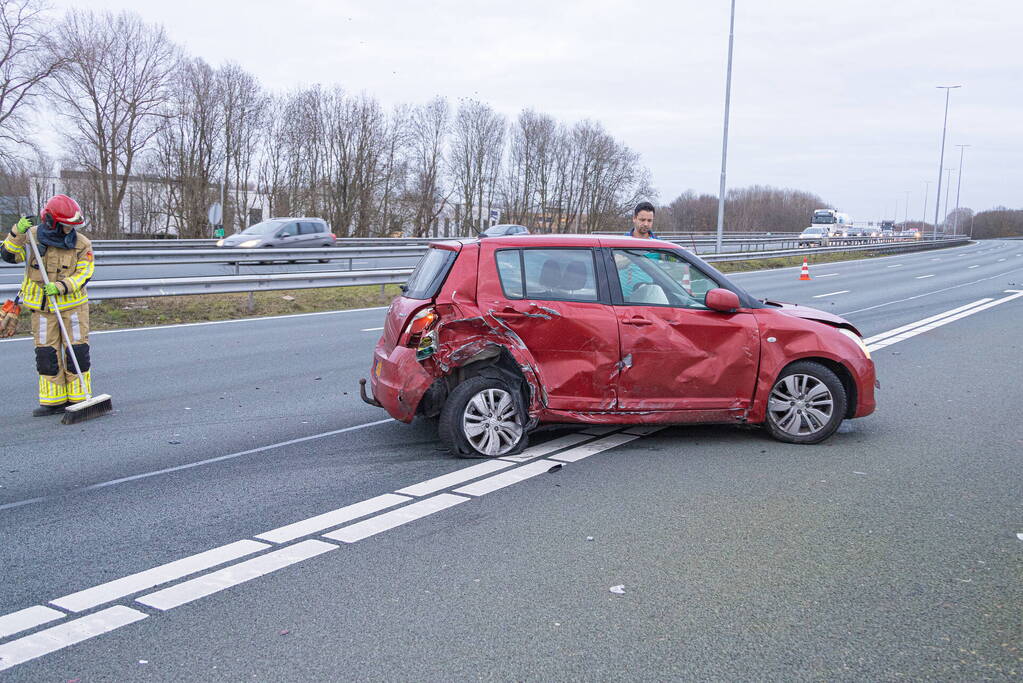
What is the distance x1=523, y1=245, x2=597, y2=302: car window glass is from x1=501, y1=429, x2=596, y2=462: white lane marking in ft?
3.64

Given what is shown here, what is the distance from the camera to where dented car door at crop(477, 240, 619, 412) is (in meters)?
6.23

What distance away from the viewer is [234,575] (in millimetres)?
4051

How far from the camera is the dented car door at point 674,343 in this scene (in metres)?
6.34

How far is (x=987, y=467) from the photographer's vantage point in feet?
20.0

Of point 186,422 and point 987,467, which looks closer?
point 987,467

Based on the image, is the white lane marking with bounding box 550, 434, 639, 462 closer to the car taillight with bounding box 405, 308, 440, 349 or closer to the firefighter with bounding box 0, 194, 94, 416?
the car taillight with bounding box 405, 308, 440, 349

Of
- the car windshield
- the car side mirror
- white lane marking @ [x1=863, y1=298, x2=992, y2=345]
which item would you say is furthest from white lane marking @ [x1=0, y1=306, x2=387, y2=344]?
the car windshield

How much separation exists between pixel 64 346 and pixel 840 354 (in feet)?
20.8

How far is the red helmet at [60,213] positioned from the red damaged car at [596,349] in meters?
3.01

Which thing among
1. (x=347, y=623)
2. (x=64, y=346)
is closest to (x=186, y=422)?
(x=64, y=346)

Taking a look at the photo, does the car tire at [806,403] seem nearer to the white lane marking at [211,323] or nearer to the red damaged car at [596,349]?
the red damaged car at [596,349]

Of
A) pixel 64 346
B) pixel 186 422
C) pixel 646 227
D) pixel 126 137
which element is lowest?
pixel 186 422

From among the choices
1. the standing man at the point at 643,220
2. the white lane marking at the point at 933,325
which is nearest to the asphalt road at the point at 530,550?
the standing man at the point at 643,220

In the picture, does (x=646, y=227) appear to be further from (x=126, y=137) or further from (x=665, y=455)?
(x=126, y=137)
